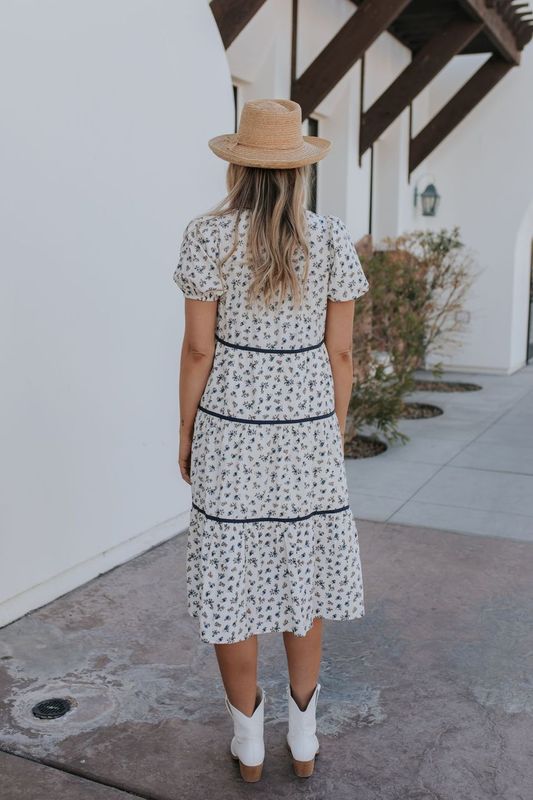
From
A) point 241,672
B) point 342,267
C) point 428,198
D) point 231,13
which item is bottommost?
point 241,672

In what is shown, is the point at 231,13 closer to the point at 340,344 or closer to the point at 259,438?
the point at 340,344

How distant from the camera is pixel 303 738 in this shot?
2.41 m

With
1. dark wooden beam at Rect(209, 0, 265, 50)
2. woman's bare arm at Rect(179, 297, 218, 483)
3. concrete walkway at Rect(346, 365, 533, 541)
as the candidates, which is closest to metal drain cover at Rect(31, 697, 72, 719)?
woman's bare arm at Rect(179, 297, 218, 483)

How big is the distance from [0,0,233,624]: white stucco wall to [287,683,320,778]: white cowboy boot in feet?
4.63

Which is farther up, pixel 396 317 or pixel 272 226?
pixel 272 226

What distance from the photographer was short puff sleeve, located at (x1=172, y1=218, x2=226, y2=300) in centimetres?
222

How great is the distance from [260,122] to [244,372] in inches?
26.1

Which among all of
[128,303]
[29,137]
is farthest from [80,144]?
[128,303]

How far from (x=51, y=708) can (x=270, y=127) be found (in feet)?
6.32

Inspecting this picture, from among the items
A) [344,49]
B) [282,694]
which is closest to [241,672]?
[282,694]

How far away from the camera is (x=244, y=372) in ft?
7.46

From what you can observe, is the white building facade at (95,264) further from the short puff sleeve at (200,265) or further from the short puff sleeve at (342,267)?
the short puff sleeve at (342,267)

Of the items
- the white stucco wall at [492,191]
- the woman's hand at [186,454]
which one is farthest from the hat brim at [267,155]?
the white stucco wall at [492,191]

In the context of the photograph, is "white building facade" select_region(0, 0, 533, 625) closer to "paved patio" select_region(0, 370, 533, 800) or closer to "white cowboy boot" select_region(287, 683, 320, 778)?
"paved patio" select_region(0, 370, 533, 800)
